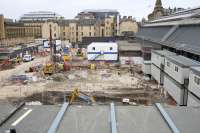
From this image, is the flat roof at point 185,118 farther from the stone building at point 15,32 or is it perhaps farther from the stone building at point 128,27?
the stone building at point 128,27

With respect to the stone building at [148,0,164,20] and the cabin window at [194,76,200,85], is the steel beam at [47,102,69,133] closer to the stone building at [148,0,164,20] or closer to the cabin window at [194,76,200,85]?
the cabin window at [194,76,200,85]

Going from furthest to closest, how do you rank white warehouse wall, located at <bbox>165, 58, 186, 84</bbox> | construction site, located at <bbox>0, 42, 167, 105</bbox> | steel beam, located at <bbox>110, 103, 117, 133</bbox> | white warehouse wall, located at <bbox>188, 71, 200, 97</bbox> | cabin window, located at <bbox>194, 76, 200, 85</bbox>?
construction site, located at <bbox>0, 42, 167, 105</bbox>
white warehouse wall, located at <bbox>165, 58, 186, 84</bbox>
white warehouse wall, located at <bbox>188, 71, 200, 97</bbox>
cabin window, located at <bbox>194, 76, 200, 85</bbox>
steel beam, located at <bbox>110, 103, 117, 133</bbox>

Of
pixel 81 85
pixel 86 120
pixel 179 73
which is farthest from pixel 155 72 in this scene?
pixel 86 120

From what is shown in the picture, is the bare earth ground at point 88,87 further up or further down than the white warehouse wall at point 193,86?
further down

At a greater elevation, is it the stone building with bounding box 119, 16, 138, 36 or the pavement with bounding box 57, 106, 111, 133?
the stone building with bounding box 119, 16, 138, 36

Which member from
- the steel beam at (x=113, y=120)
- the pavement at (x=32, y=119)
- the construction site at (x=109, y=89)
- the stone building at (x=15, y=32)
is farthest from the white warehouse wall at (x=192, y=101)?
the stone building at (x=15, y=32)

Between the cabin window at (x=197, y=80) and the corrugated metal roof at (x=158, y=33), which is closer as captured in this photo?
the cabin window at (x=197, y=80)

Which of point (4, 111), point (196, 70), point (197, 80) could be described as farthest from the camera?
point (196, 70)

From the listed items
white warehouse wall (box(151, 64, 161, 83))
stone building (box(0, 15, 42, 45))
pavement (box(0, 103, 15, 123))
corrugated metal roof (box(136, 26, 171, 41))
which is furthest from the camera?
stone building (box(0, 15, 42, 45))

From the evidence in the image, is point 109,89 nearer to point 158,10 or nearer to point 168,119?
point 168,119

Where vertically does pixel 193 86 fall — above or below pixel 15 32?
below

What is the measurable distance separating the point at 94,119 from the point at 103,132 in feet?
3.55

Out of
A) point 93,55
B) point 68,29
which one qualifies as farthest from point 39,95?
point 68,29

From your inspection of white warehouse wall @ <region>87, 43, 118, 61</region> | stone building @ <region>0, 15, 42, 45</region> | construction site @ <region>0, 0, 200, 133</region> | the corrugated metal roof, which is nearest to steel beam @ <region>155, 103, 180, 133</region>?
construction site @ <region>0, 0, 200, 133</region>
